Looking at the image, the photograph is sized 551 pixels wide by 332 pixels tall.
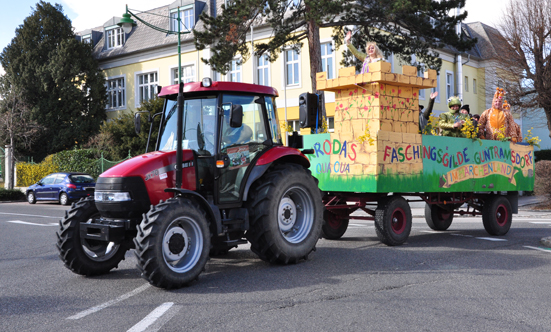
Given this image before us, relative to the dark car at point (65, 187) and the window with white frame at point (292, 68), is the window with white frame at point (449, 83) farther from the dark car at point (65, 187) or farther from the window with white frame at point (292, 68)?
the dark car at point (65, 187)

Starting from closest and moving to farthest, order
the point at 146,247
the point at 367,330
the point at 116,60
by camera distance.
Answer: the point at 367,330 < the point at 146,247 < the point at 116,60

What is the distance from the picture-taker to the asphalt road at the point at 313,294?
486cm

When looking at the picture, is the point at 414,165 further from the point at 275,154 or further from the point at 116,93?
the point at 116,93

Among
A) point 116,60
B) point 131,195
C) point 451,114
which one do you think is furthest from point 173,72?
point 131,195

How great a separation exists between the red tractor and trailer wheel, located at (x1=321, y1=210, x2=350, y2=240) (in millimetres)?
2322

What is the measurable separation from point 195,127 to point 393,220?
4.16 metres

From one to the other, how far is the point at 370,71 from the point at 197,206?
4485 mm

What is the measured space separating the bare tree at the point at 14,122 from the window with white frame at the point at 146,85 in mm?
6992

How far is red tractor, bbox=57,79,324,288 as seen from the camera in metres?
6.20

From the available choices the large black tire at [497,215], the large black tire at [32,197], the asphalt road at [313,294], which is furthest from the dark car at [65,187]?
the large black tire at [497,215]

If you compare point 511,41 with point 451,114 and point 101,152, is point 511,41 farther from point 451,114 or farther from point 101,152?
point 101,152

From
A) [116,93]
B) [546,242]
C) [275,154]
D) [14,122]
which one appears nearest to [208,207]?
[275,154]

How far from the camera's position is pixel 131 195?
6391mm

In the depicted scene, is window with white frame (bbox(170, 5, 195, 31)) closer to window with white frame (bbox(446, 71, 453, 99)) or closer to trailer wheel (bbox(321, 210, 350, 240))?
window with white frame (bbox(446, 71, 453, 99))
